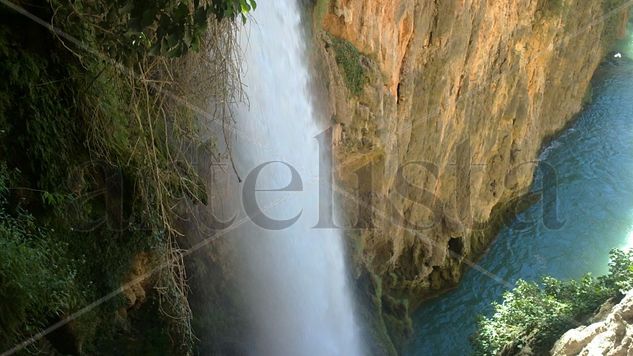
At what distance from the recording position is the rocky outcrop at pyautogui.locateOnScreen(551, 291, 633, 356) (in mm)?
5340

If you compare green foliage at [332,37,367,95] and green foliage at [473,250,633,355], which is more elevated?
green foliage at [332,37,367,95]

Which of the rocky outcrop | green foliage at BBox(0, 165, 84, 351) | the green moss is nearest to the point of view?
green foliage at BBox(0, 165, 84, 351)

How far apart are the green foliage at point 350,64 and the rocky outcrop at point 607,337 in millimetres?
4572

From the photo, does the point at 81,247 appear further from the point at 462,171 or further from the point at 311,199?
the point at 462,171

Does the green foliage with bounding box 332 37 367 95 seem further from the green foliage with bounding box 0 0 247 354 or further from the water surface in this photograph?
the water surface

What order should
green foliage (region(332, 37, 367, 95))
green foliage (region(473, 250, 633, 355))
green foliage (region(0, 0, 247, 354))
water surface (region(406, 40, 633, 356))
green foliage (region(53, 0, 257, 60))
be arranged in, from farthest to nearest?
water surface (region(406, 40, 633, 356)) < green foliage (region(332, 37, 367, 95)) < green foliage (region(473, 250, 633, 355)) < green foliage (region(0, 0, 247, 354)) < green foliage (region(53, 0, 257, 60))

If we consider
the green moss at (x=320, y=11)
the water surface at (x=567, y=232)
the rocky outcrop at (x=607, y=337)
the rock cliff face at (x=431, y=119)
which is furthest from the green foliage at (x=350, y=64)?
the water surface at (x=567, y=232)

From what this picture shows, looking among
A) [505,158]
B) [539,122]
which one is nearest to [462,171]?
[505,158]

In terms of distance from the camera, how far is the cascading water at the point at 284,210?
7410 mm

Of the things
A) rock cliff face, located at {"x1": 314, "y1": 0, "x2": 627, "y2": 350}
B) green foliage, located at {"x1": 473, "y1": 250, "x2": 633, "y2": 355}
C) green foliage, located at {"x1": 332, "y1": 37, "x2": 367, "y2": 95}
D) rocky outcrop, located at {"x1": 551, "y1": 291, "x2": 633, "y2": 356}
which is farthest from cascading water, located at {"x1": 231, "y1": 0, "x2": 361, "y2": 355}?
rocky outcrop, located at {"x1": 551, "y1": 291, "x2": 633, "y2": 356}

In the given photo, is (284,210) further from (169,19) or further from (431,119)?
(169,19)

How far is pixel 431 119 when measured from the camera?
11.7 m

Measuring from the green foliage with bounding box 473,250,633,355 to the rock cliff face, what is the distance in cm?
263

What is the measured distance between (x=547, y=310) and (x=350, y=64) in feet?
14.2
